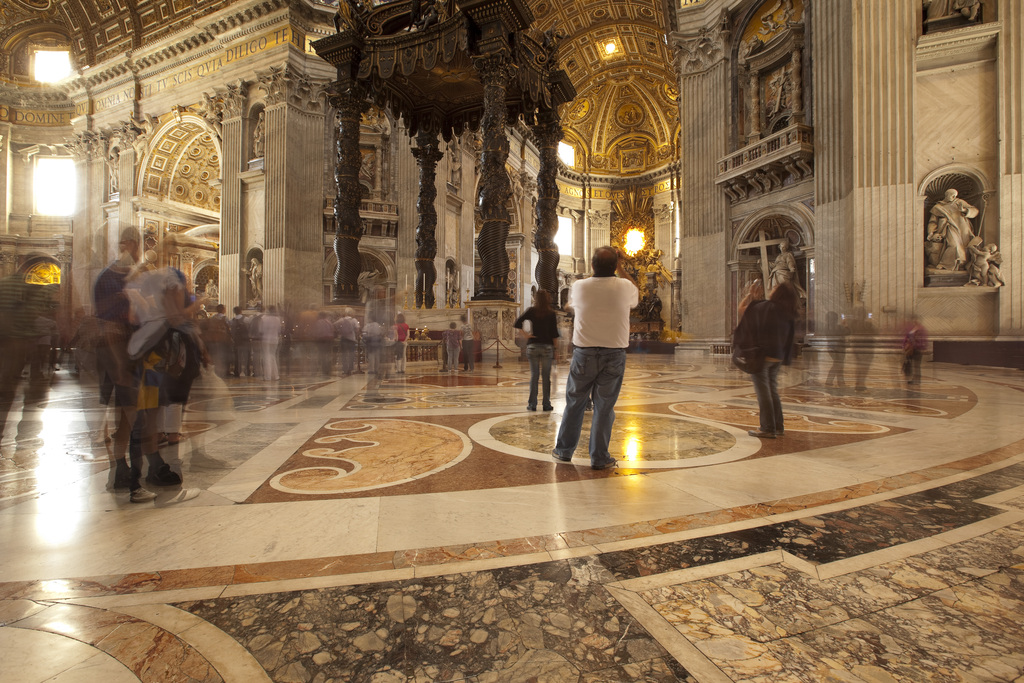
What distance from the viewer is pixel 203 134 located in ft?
73.0

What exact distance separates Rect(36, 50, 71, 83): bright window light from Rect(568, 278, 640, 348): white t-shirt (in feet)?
120

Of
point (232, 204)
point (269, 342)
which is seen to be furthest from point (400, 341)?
point (232, 204)

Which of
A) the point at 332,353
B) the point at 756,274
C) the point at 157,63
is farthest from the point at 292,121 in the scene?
the point at 756,274

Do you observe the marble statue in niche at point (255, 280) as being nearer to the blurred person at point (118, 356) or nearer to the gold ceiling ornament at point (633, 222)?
the blurred person at point (118, 356)

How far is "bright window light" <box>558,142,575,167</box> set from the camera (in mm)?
34844

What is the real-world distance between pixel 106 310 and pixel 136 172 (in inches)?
1051

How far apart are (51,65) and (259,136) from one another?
1783 cm

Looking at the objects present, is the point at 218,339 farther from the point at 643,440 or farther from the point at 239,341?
the point at 643,440

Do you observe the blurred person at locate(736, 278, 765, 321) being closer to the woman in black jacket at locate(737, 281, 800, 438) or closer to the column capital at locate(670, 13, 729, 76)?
the woman in black jacket at locate(737, 281, 800, 438)

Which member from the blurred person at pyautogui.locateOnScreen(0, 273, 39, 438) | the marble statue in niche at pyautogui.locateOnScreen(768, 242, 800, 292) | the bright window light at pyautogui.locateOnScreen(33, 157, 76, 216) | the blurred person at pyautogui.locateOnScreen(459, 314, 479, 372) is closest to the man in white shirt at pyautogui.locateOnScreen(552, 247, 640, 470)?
the blurred person at pyautogui.locateOnScreen(0, 273, 39, 438)

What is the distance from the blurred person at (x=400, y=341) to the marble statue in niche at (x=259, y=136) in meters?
14.7

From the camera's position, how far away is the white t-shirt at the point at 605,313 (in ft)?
9.99

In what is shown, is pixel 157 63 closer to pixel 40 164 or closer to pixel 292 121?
pixel 292 121

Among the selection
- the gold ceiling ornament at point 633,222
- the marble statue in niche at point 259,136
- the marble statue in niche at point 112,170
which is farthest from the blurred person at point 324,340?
the gold ceiling ornament at point 633,222
